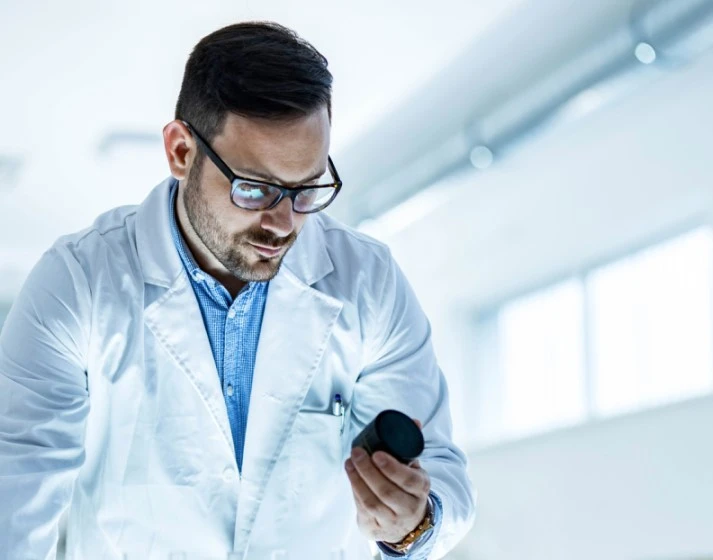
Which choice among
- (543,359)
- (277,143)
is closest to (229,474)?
(277,143)

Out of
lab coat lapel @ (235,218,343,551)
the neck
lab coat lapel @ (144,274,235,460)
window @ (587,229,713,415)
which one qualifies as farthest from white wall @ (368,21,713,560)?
lab coat lapel @ (144,274,235,460)

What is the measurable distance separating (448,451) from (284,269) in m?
0.46

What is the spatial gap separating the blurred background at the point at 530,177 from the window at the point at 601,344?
0.01 m

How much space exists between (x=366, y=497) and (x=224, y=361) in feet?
1.53

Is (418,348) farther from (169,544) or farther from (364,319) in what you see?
(169,544)

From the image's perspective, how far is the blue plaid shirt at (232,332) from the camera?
1866 millimetres

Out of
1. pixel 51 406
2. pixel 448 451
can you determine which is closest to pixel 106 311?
pixel 51 406

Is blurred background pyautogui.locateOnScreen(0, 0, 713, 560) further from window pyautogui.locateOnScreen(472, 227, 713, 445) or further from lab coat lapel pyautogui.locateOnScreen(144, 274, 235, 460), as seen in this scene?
lab coat lapel pyautogui.locateOnScreen(144, 274, 235, 460)

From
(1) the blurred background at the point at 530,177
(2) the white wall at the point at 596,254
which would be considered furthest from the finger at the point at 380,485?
(2) the white wall at the point at 596,254

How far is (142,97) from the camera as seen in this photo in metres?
4.77

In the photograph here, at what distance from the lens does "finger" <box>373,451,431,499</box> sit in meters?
1.47

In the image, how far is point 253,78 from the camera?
1736 millimetres

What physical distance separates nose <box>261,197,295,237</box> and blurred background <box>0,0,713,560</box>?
6.73 feet

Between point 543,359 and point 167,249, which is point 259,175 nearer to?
point 167,249
